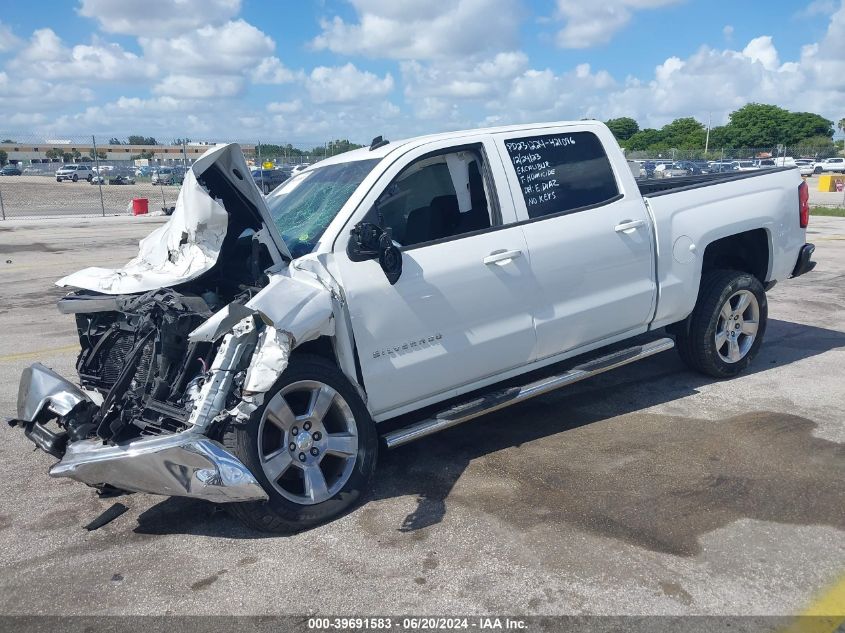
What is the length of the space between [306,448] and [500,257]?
1.64m

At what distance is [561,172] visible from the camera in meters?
5.14

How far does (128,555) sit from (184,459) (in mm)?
734

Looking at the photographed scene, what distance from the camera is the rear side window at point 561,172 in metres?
4.93

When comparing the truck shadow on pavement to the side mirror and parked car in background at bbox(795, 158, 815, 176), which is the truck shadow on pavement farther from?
parked car in background at bbox(795, 158, 815, 176)

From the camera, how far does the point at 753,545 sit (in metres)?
3.62

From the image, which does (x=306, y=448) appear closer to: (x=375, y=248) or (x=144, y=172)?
(x=375, y=248)

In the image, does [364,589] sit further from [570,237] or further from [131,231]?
[131,231]

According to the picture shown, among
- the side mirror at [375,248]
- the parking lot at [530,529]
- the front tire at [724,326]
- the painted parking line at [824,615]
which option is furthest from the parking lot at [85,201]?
the painted parking line at [824,615]

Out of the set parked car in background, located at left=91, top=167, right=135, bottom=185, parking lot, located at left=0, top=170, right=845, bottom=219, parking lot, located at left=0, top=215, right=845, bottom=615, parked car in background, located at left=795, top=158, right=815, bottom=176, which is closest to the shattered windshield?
parking lot, located at left=0, top=215, right=845, bottom=615

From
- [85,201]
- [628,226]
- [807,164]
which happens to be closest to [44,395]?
[628,226]

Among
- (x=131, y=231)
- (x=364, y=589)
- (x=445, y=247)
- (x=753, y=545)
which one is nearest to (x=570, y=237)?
(x=445, y=247)

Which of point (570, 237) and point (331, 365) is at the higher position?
point (570, 237)

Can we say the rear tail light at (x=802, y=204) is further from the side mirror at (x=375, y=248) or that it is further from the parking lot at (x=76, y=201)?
the parking lot at (x=76, y=201)

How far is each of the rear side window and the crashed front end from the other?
1.64 meters
